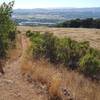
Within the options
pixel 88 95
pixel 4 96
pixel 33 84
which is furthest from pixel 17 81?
pixel 88 95

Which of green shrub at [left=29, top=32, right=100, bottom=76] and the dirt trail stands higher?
the dirt trail

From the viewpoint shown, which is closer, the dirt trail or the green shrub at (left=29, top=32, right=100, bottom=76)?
the dirt trail

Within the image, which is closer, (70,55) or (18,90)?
(18,90)

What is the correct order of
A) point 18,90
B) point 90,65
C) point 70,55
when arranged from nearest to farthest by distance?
point 18,90
point 90,65
point 70,55

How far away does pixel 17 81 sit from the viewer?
12539 mm

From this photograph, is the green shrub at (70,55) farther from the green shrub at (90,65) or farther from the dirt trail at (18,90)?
the dirt trail at (18,90)

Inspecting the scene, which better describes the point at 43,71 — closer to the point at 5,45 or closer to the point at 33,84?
the point at 33,84

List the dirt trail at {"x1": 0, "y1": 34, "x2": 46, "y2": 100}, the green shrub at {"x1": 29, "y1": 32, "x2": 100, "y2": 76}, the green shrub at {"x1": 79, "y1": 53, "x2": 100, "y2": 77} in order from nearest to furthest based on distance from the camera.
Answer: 1. the dirt trail at {"x1": 0, "y1": 34, "x2": 46, "y2": 100}
2. the green shrub at {"x1": 79, "y1": 53, "x2": 100, "y2": 77}
3. the green shrub at {"x1": 29, "y1": 32, "x2": 100, "y2": 76}

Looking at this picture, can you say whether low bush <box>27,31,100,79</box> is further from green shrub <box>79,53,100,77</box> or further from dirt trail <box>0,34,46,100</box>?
dirt trail <box>0,34,46,100</box>

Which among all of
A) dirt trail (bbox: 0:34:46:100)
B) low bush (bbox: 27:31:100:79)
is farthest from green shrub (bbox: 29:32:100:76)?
dirt trail (bbox: 0:34:46:100)

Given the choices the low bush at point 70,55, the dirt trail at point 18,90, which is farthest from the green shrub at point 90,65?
the dirt trail at point 18,90

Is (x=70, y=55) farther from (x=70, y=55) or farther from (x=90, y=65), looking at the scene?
(x=90, y=65)

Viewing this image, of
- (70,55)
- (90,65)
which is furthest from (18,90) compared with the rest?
(70,55)

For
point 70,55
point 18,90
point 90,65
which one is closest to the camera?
point 18,90
